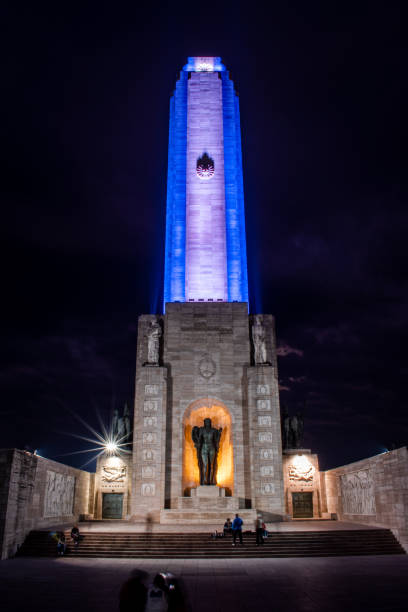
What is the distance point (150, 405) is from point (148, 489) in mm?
3965

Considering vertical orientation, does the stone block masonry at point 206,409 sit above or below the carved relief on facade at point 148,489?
above

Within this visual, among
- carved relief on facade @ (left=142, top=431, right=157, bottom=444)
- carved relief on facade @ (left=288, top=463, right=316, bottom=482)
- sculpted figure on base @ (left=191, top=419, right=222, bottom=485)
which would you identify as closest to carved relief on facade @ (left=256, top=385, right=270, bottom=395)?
sculpted figure on base @ (left=191, top=419, right=222, bottom=485)

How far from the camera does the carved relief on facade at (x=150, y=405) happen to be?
925 inches

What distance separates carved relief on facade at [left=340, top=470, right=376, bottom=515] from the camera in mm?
17672

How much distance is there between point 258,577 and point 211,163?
24.4m

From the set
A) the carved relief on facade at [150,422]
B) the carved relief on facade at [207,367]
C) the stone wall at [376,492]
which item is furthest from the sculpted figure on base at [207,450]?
the stone wall at [376,492]

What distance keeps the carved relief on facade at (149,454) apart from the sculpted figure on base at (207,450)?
6.73ft

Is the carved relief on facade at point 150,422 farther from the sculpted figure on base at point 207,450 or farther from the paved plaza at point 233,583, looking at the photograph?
the paved plaza at point 233,583

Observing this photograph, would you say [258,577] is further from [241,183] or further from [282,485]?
[241,183]

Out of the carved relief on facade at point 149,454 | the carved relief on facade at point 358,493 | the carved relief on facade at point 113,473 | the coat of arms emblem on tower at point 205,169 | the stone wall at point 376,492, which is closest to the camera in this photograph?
the stone wall at point 376,492

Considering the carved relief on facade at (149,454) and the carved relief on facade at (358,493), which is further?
the carved relief on facade at (149,454)

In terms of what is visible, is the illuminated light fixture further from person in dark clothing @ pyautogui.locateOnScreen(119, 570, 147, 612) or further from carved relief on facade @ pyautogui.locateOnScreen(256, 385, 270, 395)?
person in dark clothing @ pyautogui.locateOnScreen(119, 570, 147, 612)

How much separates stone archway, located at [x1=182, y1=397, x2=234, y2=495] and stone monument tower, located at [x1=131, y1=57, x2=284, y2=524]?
2.4 inches

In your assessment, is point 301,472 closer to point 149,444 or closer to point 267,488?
point 267,488
